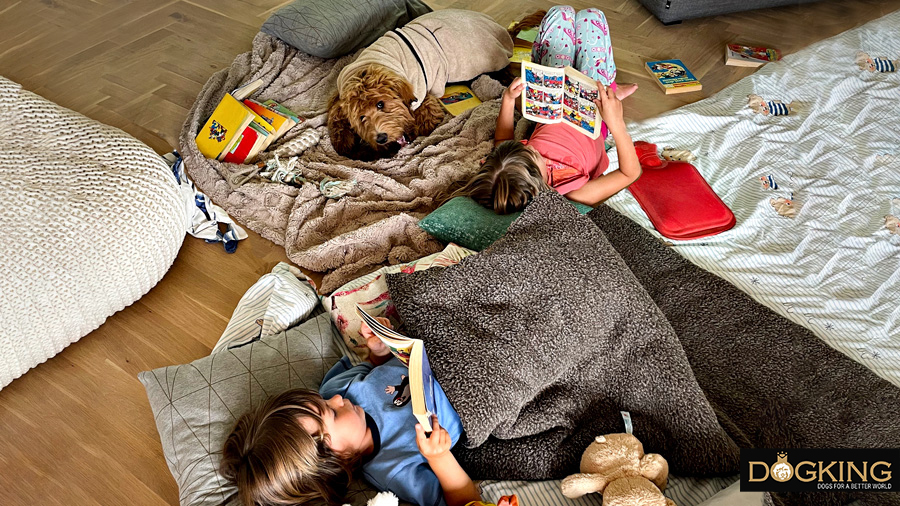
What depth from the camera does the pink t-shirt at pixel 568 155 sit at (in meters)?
1.98

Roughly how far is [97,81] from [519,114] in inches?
70.8

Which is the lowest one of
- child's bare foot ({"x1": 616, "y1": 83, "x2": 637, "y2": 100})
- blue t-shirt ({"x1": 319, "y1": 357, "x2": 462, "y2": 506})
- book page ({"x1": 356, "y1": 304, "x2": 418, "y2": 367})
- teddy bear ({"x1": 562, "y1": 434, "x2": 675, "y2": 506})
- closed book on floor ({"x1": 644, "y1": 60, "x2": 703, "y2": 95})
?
blue t-shirt ({"x1": 319, "y1": 357, "x2": 462, "y2": 506})

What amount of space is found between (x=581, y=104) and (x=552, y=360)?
1008 millimetres

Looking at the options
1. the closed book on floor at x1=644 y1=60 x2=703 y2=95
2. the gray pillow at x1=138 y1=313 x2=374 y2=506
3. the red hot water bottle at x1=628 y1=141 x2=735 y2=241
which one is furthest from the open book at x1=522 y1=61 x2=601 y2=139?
the gray pillow at x1=138 y1=313 x2=374 y2=506

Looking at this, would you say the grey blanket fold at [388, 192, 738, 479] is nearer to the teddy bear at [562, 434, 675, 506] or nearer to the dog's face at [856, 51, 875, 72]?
the teddy bear at [562, 434, 675, 506]

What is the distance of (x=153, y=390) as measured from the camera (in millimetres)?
1502

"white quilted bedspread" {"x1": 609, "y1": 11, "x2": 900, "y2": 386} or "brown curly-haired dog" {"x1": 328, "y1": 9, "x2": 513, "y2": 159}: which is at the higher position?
"brown curly-haired dog" {"x1": 328, "y1": 9, "x2": 513, "y2": 159}

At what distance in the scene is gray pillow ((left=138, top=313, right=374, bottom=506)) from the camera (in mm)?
1387

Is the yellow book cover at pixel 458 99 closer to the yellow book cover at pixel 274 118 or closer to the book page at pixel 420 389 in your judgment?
the yellow book cover at pixel 274 118

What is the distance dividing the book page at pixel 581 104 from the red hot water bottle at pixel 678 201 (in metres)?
0.22

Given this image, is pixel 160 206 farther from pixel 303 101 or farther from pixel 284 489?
pixel 284 489

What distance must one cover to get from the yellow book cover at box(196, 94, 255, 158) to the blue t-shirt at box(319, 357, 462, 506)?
1214 millimetres

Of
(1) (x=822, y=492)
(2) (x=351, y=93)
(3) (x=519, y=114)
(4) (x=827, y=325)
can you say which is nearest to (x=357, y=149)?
(2) (x=351, y=93)

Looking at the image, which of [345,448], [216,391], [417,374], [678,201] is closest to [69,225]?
[216,391]
